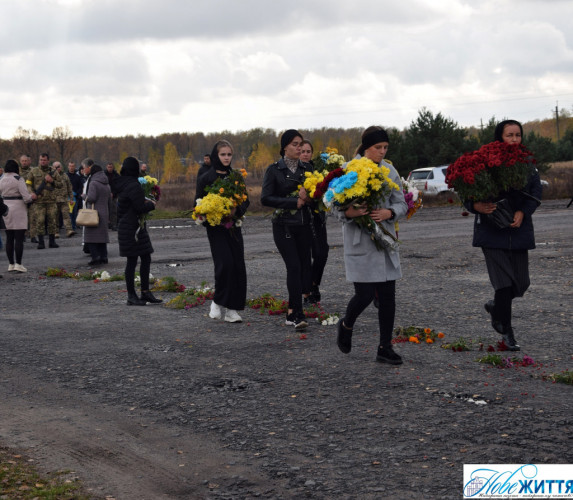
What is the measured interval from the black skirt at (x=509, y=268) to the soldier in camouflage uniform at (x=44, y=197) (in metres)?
15.7

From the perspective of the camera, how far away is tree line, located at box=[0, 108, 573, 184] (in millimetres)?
45844

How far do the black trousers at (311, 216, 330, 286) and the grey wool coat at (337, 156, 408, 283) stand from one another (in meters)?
2.85

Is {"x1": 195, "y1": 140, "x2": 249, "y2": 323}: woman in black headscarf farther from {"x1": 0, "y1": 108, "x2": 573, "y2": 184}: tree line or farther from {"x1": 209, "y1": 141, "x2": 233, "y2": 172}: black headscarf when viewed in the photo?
{"x1": 0, "y1": 108, "x2": 573, "y2": 184}: tree line

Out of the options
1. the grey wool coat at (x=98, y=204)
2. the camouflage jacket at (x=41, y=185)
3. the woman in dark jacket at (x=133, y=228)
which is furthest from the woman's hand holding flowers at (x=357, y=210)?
the camouflage jacket at (x=41, y=185)

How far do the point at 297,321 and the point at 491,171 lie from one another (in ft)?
9.35

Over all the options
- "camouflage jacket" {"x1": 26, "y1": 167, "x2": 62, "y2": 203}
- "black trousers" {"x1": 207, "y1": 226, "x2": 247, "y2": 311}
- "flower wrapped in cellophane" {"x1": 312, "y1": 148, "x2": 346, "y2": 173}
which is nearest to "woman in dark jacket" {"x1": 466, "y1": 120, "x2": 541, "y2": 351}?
"flower wrapped in cellophane" {"x1": 312, "y1": 148, "x2": 346, "y2": 173}

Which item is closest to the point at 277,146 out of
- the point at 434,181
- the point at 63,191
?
the point at 434,181

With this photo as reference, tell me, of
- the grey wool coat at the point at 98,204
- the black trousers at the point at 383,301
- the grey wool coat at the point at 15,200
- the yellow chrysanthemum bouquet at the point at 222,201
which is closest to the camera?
the black trousers at the point at 383,301

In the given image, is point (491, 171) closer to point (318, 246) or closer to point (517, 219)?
point (517, 219)

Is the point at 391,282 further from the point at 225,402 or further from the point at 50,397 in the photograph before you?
the point at 50,397

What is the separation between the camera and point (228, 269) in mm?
9836

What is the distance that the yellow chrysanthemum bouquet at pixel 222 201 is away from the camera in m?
9.56

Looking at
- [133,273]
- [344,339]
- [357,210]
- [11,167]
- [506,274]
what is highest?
[11,167]

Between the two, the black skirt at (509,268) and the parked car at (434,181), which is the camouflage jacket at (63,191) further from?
the parked car at (434,181)
